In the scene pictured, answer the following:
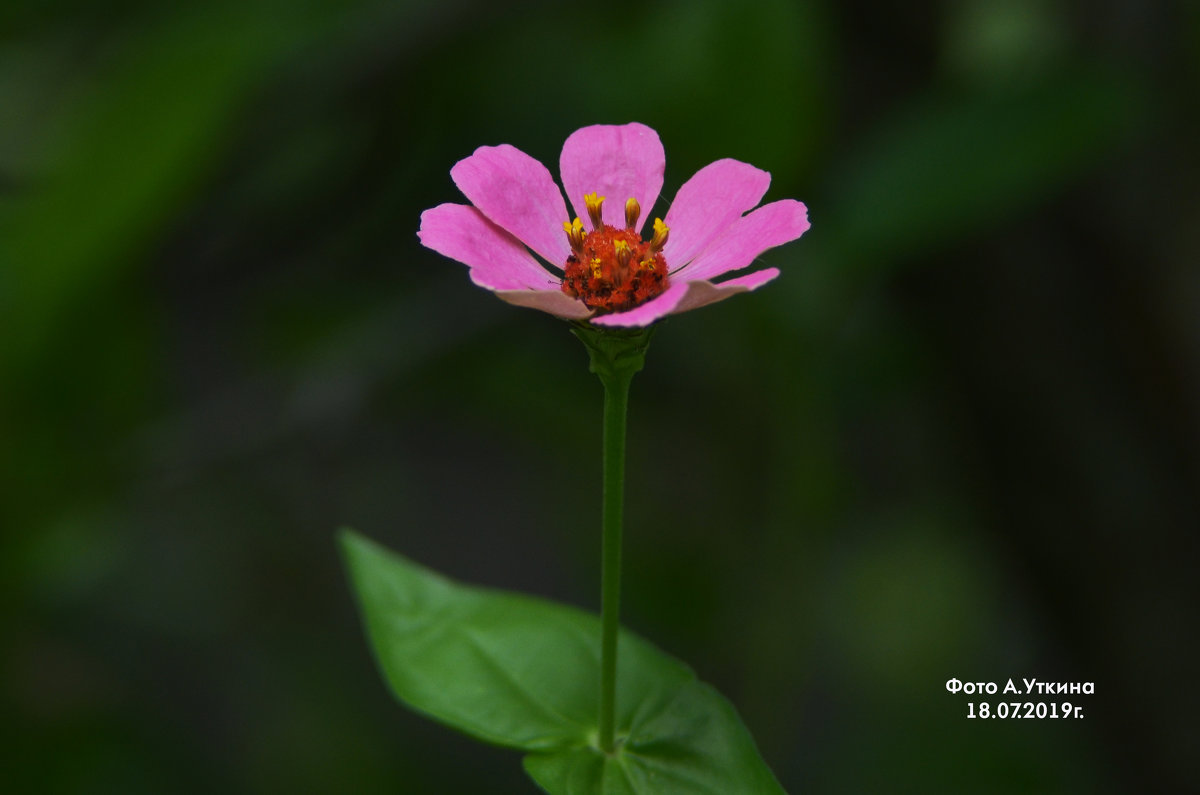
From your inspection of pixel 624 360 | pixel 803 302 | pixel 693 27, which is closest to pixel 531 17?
pixel 693 27

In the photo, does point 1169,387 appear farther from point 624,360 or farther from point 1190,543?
point 624,360

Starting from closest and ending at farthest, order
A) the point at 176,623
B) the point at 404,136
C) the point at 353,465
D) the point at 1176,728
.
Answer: the point at 1176,728 → the point at 404,136 → the point at 176,623 → the point at 353,465

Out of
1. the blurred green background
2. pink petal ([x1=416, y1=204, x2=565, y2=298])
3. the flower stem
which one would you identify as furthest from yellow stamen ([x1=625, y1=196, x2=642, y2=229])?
the blurred green background

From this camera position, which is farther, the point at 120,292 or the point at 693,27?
the point at 120,292

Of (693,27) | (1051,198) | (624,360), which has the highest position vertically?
(693,27)

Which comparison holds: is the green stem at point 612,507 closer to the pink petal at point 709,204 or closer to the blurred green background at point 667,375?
the pink petal at point 709,204

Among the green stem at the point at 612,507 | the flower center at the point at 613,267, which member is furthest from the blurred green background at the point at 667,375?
the green stem at the point at 612,507

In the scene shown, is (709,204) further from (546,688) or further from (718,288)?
(546,688)
